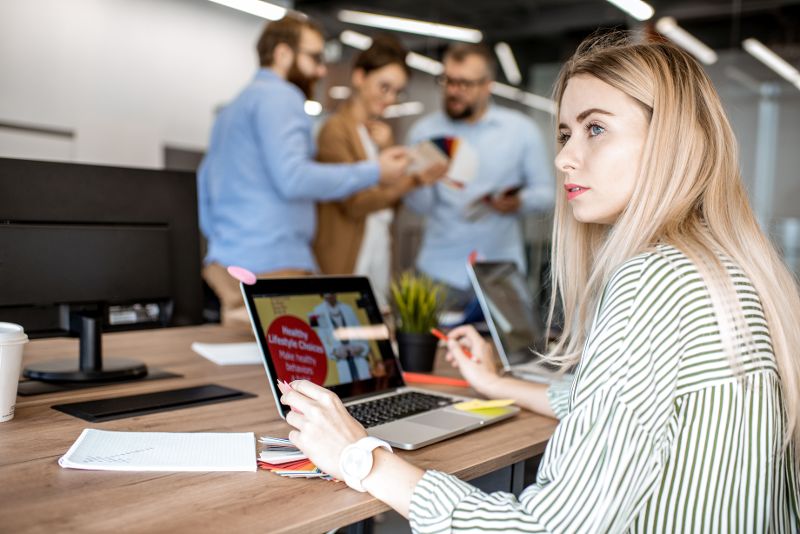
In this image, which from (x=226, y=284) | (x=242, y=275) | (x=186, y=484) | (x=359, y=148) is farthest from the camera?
(x=359, y=148)

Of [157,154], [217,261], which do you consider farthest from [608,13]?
[157,154]

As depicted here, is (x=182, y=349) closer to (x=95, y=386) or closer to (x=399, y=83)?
(x=95, y=386)

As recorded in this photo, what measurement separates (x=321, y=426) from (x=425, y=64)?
13.2ft

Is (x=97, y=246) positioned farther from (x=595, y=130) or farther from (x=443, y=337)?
(x=595, y=130)

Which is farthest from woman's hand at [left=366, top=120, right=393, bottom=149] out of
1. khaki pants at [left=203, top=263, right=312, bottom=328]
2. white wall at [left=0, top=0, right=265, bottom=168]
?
white wall at [left=0, top=0, right=265, bottom=168]

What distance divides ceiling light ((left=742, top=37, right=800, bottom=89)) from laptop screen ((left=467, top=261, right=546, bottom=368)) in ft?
7.84

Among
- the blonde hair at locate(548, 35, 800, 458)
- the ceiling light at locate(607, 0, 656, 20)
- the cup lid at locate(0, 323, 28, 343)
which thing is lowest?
the cup lid at locate(0, 323, 28, 343)

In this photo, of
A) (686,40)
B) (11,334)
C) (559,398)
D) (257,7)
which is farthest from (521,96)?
(11,334)

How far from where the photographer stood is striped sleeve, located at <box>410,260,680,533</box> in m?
0.86

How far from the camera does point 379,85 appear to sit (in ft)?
10.7

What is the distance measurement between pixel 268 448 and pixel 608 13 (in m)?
3.73

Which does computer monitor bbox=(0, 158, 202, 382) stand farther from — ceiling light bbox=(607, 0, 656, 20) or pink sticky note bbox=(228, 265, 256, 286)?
ceiling light bbox=(607, 0, 656, 20)

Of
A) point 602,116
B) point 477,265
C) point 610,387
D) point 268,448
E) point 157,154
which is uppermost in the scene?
point 157,154

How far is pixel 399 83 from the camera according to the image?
3287mm
